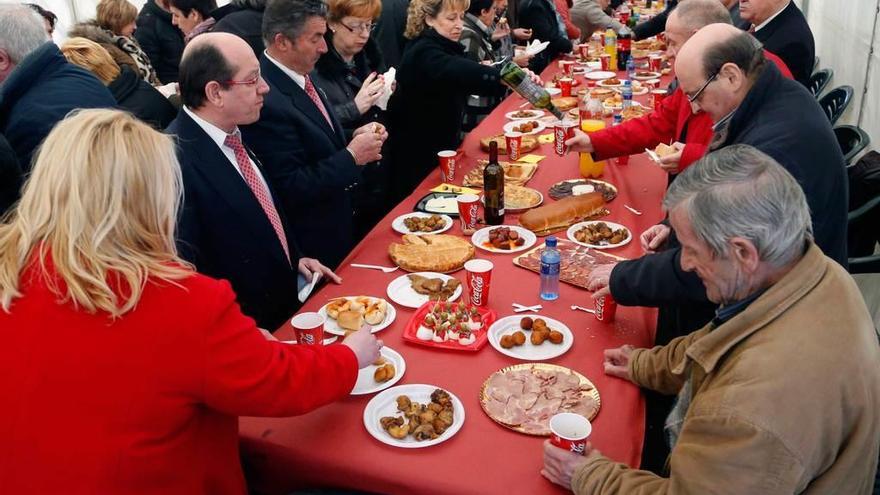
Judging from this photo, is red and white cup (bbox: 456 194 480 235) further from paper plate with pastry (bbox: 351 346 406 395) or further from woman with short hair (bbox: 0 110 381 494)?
woman with short hair (bbox: 0 110 381 494)

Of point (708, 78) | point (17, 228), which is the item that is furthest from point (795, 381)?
point (17, 228)

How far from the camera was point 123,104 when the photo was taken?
3641 millimetres

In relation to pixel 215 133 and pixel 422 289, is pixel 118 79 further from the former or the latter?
pixel 422 289

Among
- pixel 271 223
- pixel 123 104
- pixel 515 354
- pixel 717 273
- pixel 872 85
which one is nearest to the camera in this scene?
pixel 717 273

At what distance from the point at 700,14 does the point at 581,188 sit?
3.47 ft

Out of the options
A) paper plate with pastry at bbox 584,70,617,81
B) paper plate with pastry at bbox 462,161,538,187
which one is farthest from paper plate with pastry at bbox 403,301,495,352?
paper plate with pastry at bbox 584,70,617,81

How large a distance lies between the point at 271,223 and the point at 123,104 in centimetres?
152

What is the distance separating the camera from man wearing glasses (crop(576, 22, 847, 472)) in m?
2.24

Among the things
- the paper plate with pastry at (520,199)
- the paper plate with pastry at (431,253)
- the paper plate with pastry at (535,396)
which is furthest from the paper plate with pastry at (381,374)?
the paper plate with pastry at (520,199)

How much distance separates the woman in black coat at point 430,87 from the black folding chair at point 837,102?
93.0 inches

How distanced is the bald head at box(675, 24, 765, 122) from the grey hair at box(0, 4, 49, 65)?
9.18 ft

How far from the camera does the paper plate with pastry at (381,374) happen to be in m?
2.03

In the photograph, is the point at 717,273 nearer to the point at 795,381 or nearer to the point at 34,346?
the point at 795,381

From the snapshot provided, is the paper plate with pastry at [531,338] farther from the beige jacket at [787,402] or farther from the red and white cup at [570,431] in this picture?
the beige jacket at [787,402]
